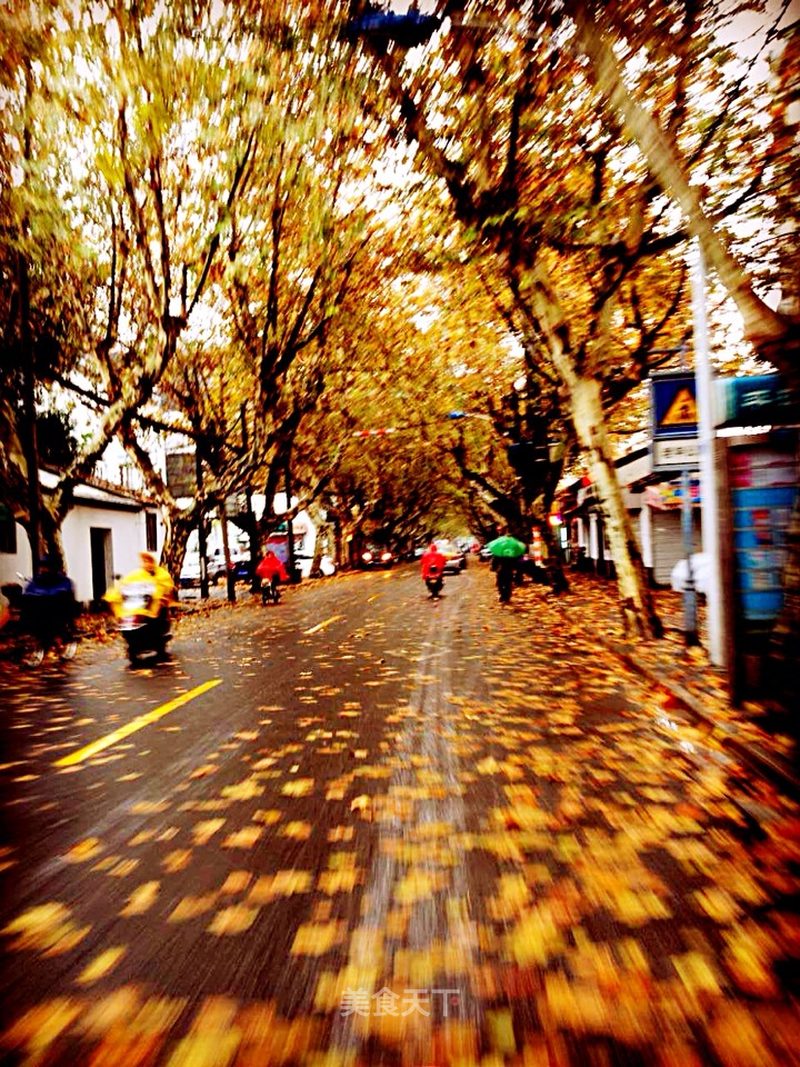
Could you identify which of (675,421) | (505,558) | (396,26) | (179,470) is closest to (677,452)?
(675,421)

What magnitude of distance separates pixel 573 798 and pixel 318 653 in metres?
7.31

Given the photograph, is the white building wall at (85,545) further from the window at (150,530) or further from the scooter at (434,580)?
the scooter at (434,580)

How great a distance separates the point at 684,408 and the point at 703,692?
14.4 feet

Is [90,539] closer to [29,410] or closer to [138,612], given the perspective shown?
[29,410]

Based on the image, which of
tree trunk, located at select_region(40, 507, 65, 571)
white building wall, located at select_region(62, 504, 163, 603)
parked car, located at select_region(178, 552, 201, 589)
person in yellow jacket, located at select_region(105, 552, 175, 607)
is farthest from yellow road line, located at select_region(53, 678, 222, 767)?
parked car, located at select_region(178, 552, 201, 589)

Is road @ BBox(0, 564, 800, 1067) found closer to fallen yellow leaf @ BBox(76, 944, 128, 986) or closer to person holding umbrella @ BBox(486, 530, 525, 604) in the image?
fallen yellow leaf @ BBox(76, 944, 128, 986)

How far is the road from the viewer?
2.47 metres

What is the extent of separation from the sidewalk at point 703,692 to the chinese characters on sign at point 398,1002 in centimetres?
287

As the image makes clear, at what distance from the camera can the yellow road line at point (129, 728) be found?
5.93 m

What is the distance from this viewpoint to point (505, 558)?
19.8m

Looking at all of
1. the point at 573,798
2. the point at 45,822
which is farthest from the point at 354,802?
the point at 45,822

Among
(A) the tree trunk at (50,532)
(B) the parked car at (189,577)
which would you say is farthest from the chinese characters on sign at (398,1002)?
(B) the parked car at (189,577)

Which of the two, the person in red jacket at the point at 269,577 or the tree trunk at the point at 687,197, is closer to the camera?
the tree trunk at the point at 687,197

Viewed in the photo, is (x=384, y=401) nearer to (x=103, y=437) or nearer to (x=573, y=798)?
(x=103, y=437)
